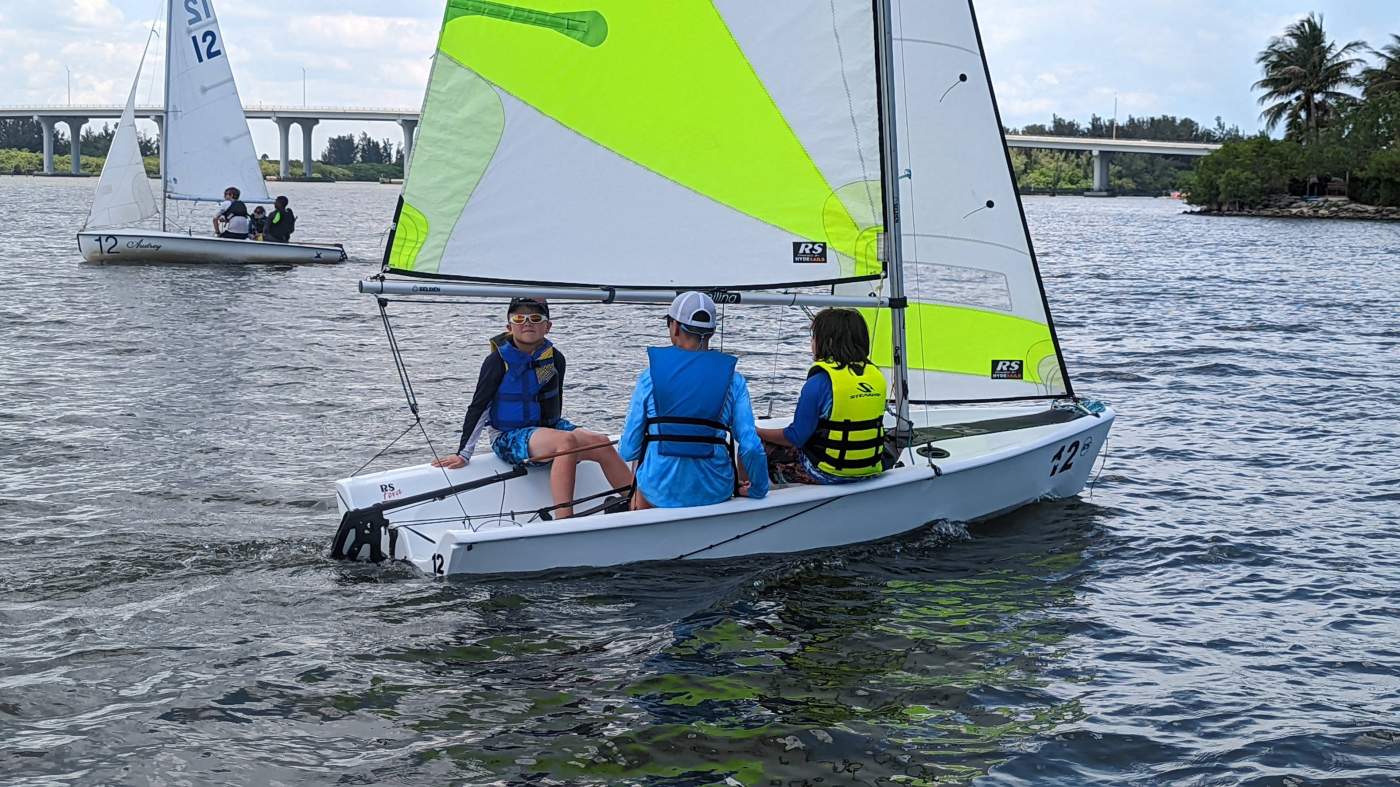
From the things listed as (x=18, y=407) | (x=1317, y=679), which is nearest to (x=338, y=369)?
(x=18, y=407)

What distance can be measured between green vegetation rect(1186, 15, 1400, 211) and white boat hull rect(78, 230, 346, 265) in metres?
57.3

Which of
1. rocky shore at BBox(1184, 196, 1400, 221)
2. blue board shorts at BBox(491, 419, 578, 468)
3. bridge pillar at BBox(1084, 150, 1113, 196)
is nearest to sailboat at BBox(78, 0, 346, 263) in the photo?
blue board shorts at BBox(491, 419, 578, 468)

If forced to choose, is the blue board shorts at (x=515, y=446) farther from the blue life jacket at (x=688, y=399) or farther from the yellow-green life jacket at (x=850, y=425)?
the yellow-green life jacket at (x=850, y=425)

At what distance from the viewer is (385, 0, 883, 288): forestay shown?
781cm

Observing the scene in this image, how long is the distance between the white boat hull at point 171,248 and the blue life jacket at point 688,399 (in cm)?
2308

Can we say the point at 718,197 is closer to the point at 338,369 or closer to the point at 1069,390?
the point at 1069,390

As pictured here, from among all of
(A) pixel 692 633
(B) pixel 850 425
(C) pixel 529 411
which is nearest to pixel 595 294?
(C) pixel 529 411

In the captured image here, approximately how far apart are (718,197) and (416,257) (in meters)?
1.81

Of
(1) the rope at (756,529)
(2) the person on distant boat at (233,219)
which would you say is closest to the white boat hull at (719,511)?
(1) the rope at (756,529)

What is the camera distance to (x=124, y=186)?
1113 inches

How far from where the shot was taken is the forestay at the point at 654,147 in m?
7.81

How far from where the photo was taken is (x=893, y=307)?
8164 millimetres

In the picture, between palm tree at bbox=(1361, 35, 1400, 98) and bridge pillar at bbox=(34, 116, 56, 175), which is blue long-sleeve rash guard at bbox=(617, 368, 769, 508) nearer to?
palm tree at bbox=(1361, 35, 1400, 98)

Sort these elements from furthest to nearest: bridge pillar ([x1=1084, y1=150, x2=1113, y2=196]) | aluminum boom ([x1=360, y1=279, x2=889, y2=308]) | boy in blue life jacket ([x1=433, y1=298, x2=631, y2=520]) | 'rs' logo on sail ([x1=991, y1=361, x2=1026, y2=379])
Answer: bridge pillar ([x1=1084, y1=150, x2=1113, y2=196]), 'rs' logo on sail ([x1=991, y1=361, x2=1026, y2=379]), boy in blue life jacket ([x1=433, y1=298, x2=631, y2=520]), aluminum boom ([x1=360, y1=279, x2=889, y2=308])
